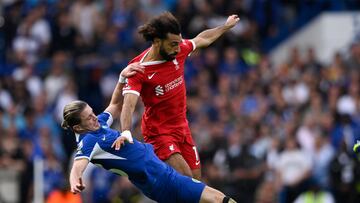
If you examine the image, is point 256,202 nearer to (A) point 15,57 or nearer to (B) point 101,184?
(B) point 101,184

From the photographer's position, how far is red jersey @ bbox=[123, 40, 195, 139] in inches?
552

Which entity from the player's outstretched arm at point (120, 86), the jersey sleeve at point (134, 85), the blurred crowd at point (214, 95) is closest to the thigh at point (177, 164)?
the player's outstretched arm at point (120, 86)

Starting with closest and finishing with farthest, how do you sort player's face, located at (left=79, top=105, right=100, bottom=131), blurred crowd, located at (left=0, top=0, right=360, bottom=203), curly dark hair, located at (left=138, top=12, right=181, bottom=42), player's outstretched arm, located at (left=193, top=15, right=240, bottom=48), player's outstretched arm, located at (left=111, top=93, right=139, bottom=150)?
1. player's outstretched arm, located at (left=111, top=93, right=139, bottom=150)
2. player's face, located at (left=79, top=105, right=100, bottom=131)
3. curly dark hair, located at (left=138, top=12, right=181, bottom=42)
4. player's outstretched arm, located at (left=193, top=15, right=240, bottom=48)
5. blurred crowd, located at (left=0, top=0, right=360, bottom=203)

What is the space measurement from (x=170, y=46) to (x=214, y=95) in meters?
8.92

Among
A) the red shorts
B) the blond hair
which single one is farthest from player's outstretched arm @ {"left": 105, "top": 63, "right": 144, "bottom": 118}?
the blond hair

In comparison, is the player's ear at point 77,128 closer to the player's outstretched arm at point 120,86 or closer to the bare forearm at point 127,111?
the bare forearm at point 127,111

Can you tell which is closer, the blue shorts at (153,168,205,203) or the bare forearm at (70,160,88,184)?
the bare forearm at (70,160,88,184)

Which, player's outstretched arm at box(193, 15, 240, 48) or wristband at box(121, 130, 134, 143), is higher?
player's outstretched arm at box(193, 15, 240, 48)

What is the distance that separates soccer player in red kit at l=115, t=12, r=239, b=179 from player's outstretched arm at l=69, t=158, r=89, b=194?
758 mm

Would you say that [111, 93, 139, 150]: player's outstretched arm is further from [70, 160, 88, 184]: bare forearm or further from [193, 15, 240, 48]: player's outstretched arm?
[193, 15, 240, 48]: player's outstretched arm

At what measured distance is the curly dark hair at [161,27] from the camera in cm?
1380

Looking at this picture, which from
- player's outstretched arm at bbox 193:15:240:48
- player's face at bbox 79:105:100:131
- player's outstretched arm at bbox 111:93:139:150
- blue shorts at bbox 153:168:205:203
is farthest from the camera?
player's outstretched arm at bbox 193:15:240:48

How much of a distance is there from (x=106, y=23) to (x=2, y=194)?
4870 millimetres

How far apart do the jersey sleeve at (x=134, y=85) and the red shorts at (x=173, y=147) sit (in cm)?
75
